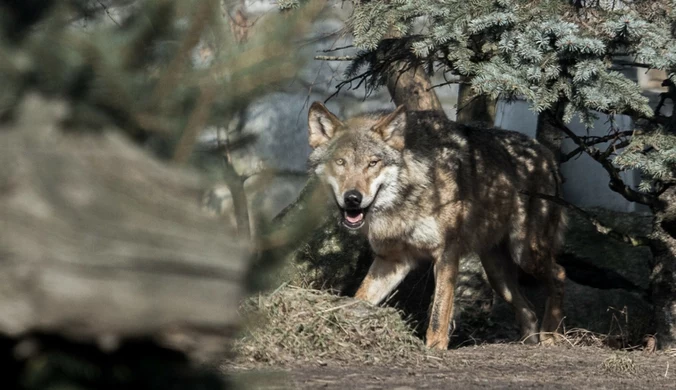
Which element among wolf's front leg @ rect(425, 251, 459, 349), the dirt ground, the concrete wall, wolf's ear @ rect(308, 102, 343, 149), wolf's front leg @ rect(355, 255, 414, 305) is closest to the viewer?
the dirt ground

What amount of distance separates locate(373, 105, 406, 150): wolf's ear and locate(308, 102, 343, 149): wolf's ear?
15.5 inches

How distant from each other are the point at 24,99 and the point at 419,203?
6191 mm

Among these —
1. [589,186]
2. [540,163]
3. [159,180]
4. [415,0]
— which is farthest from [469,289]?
[159,180]

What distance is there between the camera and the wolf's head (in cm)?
779

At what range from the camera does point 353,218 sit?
7836 mm

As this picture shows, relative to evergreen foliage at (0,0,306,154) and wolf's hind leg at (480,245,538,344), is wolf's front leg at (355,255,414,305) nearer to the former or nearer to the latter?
wolf's hind leg at (480,245,538,344)

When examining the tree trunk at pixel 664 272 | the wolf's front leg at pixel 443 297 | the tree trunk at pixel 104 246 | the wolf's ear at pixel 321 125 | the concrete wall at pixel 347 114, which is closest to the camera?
the tree trunk at pixel 104 246

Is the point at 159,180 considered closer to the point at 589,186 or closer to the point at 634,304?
the point at 634,304

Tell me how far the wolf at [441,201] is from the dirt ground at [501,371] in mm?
983

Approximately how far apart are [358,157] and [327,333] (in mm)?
1773

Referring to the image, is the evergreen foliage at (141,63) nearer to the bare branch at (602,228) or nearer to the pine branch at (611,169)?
the pine branch at (611,169)

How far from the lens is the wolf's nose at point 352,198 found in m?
7.71

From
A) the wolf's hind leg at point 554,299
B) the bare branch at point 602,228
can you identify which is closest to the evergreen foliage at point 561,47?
the bare branch at point 602,228

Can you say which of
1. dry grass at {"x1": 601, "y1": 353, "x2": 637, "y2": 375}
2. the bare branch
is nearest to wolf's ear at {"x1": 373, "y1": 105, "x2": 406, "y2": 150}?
the bare branch
